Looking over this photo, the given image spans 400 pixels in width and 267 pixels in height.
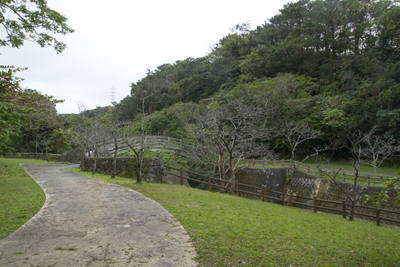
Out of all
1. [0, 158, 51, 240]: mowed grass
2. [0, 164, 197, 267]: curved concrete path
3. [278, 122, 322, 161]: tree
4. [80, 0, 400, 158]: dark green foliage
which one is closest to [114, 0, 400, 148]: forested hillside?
[80, 0, 400, 158]: dark green foliage

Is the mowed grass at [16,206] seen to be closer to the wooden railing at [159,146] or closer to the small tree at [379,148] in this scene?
the wooden railing at [159,146]

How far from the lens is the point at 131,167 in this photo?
1370 cm

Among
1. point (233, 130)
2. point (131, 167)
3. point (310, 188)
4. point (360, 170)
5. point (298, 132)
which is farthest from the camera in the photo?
point (360, 170)

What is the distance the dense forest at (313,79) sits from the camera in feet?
67.5

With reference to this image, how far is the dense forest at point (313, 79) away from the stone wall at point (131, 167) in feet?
13.9

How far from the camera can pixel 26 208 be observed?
20.1 feet

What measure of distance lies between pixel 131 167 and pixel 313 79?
23323mm

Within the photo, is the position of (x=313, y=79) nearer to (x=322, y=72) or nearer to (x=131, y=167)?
(x=322, y=72)

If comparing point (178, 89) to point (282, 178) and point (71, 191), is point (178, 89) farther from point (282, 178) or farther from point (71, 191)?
point (71, 191)

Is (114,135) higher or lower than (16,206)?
higher

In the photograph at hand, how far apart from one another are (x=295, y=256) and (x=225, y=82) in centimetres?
3609

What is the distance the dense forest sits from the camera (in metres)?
20.6

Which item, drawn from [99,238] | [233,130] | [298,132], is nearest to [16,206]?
[99,238]

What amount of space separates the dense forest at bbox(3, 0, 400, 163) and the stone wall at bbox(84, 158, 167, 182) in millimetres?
4233
